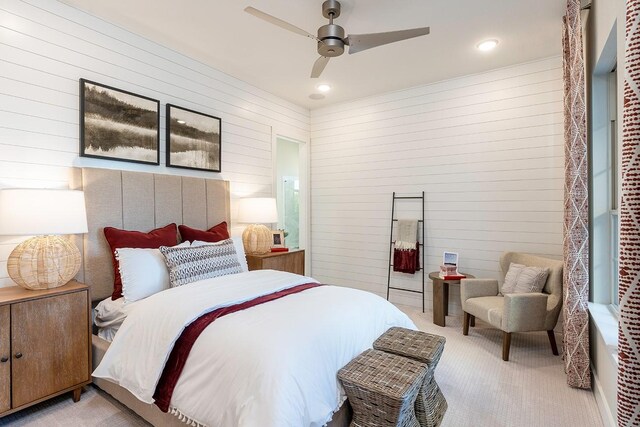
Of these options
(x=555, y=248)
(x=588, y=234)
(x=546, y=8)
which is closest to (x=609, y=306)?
(x=588, y=234)

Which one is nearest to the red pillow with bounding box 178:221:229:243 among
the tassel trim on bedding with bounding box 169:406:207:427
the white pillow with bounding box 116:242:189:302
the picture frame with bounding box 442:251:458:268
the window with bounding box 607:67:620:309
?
the white pillow with bounding box 116:242:189:302

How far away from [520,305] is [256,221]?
2.77 meters

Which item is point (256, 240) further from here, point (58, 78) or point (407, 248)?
point (58, 78)

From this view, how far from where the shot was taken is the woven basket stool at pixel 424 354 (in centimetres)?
194

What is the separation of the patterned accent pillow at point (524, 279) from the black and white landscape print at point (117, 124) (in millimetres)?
3707

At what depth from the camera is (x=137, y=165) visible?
319cm

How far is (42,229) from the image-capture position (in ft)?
7.24

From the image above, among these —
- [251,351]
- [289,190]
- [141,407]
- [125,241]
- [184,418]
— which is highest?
[289,190]

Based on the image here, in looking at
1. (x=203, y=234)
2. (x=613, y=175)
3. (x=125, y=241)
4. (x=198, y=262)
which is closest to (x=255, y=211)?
(x=203, y=234)

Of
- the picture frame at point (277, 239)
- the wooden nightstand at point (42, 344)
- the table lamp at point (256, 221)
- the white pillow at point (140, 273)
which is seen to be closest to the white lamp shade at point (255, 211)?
the table lamp at point (256, 221)

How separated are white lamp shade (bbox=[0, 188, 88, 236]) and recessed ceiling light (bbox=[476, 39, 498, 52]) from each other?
380 cm

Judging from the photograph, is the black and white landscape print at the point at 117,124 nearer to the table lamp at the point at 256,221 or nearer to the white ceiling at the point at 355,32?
the white ceiling at the point at 355,32

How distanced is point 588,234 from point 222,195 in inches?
135

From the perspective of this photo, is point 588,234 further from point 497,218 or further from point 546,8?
point 546,8
